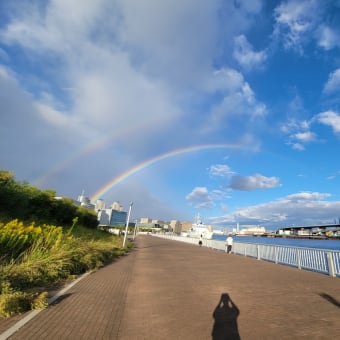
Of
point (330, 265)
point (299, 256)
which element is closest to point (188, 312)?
point (330, 265)

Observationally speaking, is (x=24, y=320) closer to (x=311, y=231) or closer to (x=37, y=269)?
(x=37, y=269)

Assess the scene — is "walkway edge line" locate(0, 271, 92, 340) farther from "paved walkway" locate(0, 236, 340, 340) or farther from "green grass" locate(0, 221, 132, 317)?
"green grass" locate(0, 221, 132, 317)

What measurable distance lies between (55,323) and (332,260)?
36.5 ft

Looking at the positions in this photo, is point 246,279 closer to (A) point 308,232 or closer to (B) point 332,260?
(B) point 332,260

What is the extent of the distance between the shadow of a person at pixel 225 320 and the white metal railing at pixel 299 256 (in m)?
6.99

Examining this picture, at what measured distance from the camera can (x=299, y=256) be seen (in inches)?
527

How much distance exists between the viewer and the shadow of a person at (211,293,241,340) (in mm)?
4168

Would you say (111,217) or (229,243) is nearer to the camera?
(229,243)

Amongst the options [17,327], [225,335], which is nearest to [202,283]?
[225,335]

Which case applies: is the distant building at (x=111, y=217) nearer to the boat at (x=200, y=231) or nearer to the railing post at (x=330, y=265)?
the boat at (x=200, y=231)

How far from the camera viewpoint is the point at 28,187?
2188 centimetres

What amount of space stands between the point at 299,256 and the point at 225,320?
10417 millimetres

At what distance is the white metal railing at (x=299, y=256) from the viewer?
35.5ft

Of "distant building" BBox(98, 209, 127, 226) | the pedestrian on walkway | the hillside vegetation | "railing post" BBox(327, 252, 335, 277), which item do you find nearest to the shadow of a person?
the hillside vegetation
